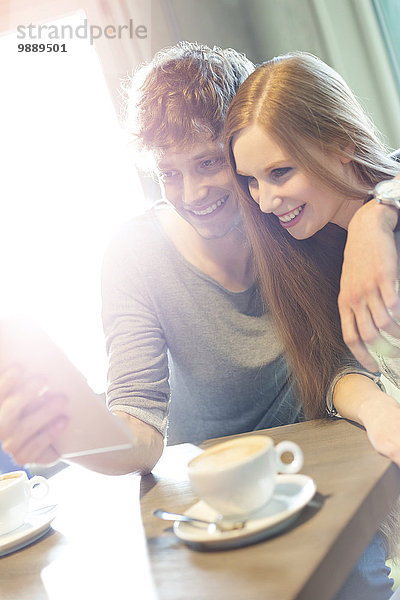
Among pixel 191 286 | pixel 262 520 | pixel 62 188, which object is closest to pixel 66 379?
pixel 262 520

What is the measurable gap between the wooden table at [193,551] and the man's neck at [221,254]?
43 cm

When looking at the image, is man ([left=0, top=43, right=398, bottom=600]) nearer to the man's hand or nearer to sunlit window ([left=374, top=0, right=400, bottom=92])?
the man's hand

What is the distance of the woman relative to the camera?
1041 millimetres

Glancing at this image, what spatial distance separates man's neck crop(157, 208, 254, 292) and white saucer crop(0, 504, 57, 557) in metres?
0.60

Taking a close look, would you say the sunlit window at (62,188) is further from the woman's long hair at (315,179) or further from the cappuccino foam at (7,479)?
the cappuccino foam at (7,479)

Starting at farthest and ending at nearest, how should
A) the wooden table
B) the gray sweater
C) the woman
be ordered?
the gray sweater, the woman, the wooden table

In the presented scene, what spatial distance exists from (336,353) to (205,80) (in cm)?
56

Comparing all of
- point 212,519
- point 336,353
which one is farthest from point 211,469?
point 336,353

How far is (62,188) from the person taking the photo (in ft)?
7.91

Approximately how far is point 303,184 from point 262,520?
61 cm

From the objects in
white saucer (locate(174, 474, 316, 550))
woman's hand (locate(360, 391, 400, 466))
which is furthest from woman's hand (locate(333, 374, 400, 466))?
white saucer (locate(174, 474, 316, 550))

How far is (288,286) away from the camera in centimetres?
116

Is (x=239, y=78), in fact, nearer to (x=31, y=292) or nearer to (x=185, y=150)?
(x=185, y=150)

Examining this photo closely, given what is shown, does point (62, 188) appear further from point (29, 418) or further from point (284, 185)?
point (29, 418)
